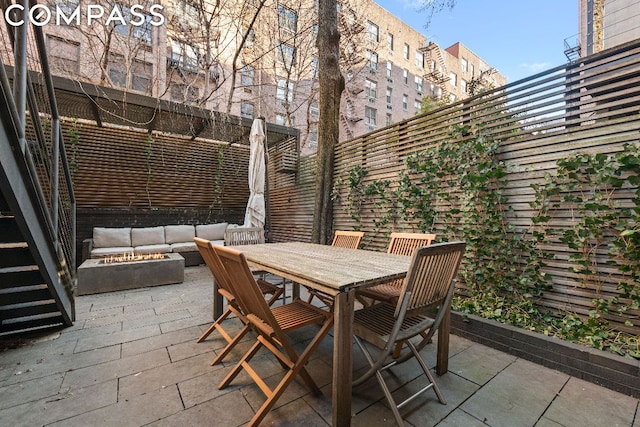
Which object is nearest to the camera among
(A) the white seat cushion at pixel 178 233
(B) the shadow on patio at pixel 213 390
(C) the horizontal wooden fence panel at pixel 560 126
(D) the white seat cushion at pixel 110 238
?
(B) the shadow on patio at pixel 213 390

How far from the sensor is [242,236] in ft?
13.5

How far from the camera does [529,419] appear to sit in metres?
1.65

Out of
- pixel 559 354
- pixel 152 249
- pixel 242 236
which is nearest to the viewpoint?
pixel 559 354

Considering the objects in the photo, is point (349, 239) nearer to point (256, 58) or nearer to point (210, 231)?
point (210, 231)

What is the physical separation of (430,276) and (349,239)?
1.91 m

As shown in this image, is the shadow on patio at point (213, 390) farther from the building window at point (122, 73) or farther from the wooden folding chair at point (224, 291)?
the building window at point (122, 73)

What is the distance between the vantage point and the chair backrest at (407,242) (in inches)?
114

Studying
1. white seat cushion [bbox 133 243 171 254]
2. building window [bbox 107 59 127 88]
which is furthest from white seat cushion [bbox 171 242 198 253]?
building window [bbox 107 59 127 88]

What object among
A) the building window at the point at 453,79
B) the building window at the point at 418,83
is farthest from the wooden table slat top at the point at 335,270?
the building window at the point at 453,79

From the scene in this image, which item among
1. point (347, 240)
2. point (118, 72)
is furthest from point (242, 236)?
point (118, 72)

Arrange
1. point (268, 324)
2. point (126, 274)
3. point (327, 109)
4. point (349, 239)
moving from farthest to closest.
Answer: point (327, 109) < point (126, 274) < point (349, 239) < point (268, 324)

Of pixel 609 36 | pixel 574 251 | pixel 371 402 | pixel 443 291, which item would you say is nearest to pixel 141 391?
pixel 371 402

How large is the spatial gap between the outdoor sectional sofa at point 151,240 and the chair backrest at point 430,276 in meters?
5.45

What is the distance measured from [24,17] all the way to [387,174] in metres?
4.07
